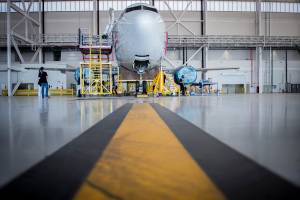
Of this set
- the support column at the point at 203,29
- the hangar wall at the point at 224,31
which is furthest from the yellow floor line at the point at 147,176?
the hangar wall at the point at 224,31

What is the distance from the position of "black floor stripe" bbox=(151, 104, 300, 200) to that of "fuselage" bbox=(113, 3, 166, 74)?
414 inches

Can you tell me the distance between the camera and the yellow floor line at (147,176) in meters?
1.19

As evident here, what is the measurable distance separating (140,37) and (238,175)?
11285mm

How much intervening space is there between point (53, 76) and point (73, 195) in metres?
30.1

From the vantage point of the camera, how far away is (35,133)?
2951 millimetres

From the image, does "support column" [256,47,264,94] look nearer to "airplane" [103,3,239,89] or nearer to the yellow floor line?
"airplane" [103,3,239,89]

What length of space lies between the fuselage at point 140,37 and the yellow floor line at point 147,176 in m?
10.5

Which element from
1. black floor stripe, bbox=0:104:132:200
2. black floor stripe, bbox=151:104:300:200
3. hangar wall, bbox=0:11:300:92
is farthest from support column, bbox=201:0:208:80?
black floor stripe, bbox=0:104:132:200

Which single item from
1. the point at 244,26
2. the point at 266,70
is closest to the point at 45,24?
the point at 244,26

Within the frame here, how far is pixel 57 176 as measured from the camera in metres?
1.42

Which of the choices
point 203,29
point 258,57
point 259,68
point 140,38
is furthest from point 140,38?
point 258,57

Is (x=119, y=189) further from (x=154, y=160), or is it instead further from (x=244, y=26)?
(x=244, y=26)

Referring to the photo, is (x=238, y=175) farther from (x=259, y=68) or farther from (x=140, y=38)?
(x=259, y=68)

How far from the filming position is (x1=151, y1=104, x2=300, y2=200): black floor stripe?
1.18 meters
